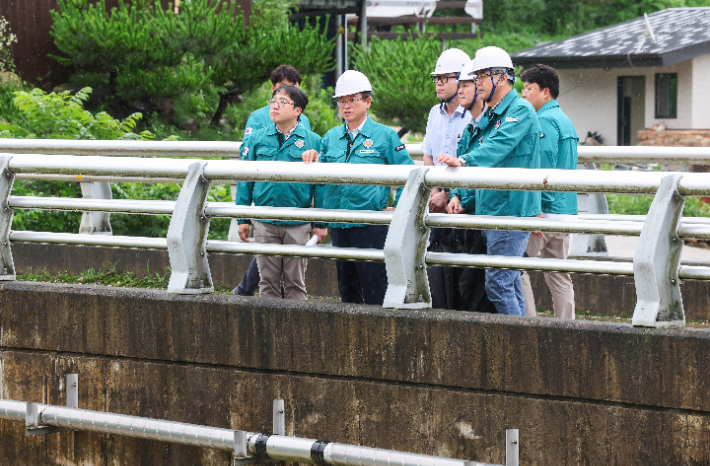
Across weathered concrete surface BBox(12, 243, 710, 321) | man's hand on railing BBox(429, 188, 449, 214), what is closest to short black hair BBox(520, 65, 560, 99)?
man's hand on railing BBox(429, 188, 449, 214)

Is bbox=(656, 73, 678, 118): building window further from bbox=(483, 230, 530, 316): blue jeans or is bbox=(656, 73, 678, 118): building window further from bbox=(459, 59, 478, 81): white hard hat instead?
bbox=(483, 230, 530, 316): blue jeans

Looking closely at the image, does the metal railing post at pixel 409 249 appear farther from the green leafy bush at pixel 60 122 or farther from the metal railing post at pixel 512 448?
the green leafy bush at pixel 60 122

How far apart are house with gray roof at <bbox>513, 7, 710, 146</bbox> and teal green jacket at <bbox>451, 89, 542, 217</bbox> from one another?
20851 mm

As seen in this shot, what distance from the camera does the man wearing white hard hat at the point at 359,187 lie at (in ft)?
20.8

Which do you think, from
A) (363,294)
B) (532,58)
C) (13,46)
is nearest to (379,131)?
(363,294)

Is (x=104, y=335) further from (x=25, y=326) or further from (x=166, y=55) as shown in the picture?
(x=166, y=55)

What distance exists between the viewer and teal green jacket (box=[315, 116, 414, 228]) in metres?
6.34

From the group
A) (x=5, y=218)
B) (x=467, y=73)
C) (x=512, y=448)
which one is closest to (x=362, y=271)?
(x=467, y=73)

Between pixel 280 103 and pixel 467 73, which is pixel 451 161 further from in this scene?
pixel 280 103

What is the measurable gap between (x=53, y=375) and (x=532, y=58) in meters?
26.8

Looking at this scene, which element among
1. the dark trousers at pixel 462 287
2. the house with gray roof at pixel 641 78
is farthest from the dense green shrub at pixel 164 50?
the dark trousers at pixel 462 287

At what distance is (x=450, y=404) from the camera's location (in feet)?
15.8

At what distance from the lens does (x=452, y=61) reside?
22.4 feet

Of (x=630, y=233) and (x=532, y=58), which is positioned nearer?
(x=630, y=233)
